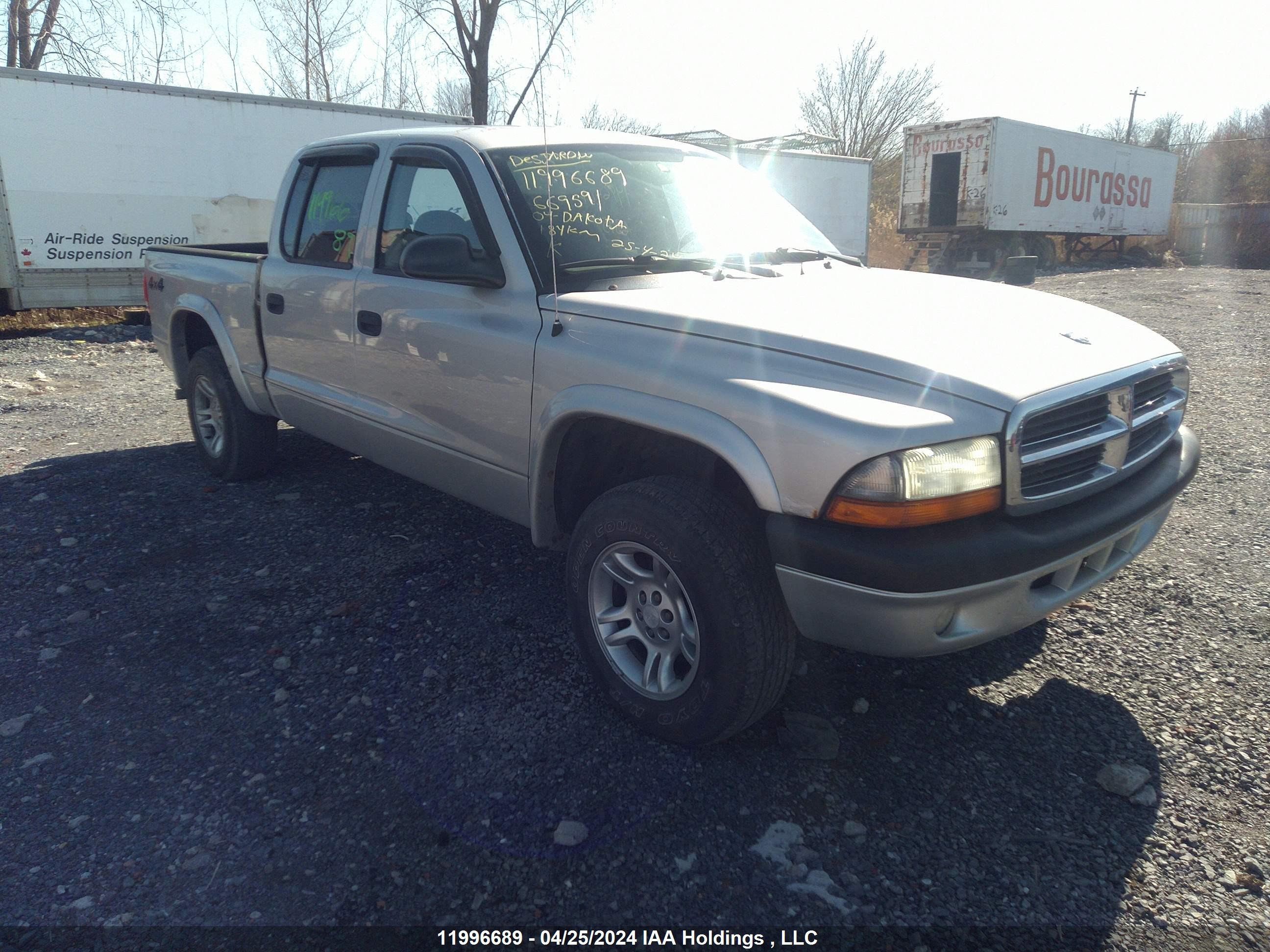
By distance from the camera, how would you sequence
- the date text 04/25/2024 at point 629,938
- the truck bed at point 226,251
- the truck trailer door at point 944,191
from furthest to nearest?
the truck trailer door at point 944,191 → the truck bed at point 226,251 → the date text 04/25/2024 at point 629,938

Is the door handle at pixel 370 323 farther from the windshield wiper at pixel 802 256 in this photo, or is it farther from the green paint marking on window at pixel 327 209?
the windshield wiper at pixel 802 256

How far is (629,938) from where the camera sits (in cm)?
206

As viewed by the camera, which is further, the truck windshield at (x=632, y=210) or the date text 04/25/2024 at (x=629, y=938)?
the truck windshield at (x=632, y=210)

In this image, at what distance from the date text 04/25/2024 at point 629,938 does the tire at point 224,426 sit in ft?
12.4

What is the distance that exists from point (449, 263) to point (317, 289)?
1299 mm

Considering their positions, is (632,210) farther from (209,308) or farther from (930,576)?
(209,308)

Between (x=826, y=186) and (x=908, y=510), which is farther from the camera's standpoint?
(x=826, y=186)

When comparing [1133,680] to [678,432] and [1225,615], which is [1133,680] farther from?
[678,432]

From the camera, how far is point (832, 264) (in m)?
3.64

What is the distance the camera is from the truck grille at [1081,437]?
2254 mm

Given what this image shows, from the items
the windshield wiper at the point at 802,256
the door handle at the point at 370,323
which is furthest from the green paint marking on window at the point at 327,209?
the windshield wiper at the point at 802,256

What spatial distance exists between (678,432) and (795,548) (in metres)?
0.49

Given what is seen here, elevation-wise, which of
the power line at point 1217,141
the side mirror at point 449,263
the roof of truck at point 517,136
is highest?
the power line at point 1217,141

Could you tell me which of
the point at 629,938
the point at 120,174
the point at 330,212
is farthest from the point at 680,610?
the point at 120,174
